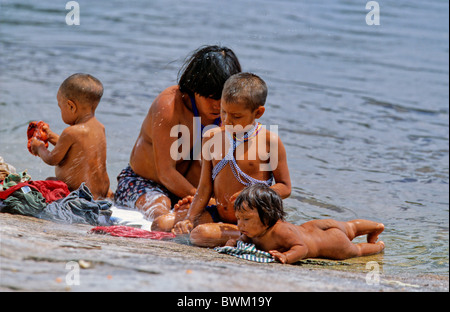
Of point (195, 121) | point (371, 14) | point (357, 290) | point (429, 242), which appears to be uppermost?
point (371, 14)

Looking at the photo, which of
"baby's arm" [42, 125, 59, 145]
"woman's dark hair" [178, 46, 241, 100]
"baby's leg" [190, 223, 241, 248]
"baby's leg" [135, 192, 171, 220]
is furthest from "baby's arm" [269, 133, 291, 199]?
"baby's arm" [42, 125, 59, 145]

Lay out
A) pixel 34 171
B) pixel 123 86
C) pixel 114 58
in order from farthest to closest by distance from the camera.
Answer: pixel 114 58 < pixel 123 86 < pixel 34 171

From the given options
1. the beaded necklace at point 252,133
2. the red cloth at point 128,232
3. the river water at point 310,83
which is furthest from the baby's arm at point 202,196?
the river water at point 310,83

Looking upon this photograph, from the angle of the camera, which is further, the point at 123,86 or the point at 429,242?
the point at 123,86

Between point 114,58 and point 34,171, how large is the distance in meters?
5.66

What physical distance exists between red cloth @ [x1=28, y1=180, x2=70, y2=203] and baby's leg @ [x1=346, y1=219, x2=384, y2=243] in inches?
80.0

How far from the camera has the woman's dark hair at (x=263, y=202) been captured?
3.67 m

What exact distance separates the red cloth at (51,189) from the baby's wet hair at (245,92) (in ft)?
4.86

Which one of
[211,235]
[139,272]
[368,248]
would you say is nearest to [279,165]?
[211,235]

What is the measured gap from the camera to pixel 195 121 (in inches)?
190

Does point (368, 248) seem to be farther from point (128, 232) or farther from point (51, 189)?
point (51, 189)

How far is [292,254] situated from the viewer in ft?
12.1
